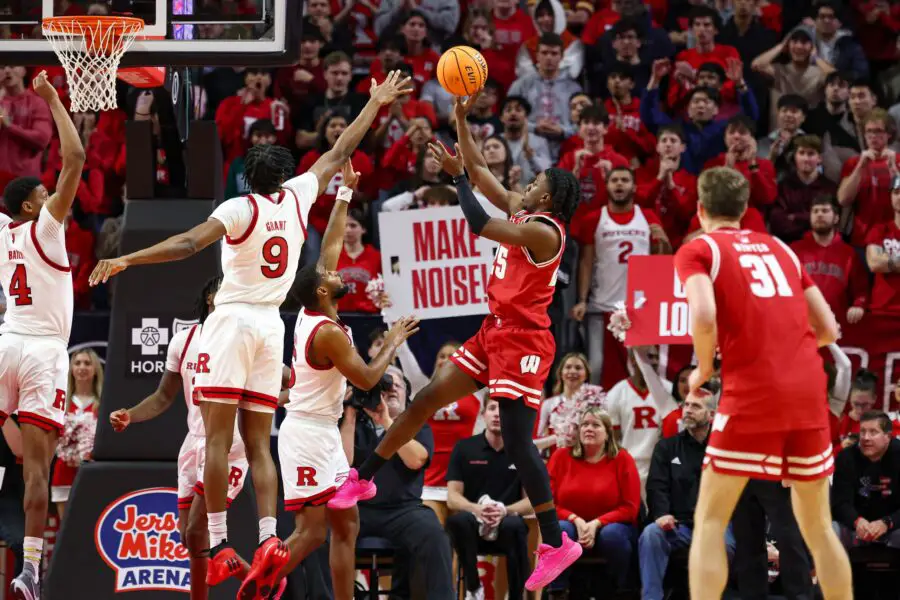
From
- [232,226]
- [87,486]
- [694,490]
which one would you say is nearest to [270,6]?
[232,226]

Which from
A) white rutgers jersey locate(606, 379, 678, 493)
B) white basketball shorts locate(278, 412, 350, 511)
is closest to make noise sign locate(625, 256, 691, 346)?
white rutgers jersey locate(606, 379, 678, 493)

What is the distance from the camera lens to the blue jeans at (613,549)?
31.5ft

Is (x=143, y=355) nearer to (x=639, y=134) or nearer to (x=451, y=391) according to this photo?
(x=451, y=391)

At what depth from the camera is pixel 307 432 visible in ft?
25.3

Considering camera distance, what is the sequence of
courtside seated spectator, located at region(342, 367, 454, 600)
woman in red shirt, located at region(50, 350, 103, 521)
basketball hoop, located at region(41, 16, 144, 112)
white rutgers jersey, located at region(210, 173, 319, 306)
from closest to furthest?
1. white rutgers jersey, located at region(210, 173, 319, 306)
2. basketball hoop, located at region(41, 16, 144, 112)
3. courtside seated spectator, located at region(342, 367, 454, 600)
4. woman in red shirt, located at region(50, 350, 103, 521)

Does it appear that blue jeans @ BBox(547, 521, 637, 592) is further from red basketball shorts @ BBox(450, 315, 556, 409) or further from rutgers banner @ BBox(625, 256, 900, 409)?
red basketball shorts @ BBox(450, 315, 556, 409)

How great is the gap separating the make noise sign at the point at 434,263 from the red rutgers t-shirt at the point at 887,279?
3.32 m

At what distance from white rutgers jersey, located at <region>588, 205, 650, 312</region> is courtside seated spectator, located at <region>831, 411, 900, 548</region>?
2.64 meters

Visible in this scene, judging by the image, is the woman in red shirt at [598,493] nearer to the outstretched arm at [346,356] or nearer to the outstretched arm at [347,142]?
the outstretched arm at [346,356]

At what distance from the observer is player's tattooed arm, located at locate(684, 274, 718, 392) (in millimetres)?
5844

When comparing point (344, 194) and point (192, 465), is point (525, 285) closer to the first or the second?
point (344, 194)

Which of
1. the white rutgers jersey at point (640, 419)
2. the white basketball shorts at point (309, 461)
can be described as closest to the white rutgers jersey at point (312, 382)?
the white basketball shorts at point (309, 461)

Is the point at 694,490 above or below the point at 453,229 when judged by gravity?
below

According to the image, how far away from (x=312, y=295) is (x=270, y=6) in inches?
82.4
